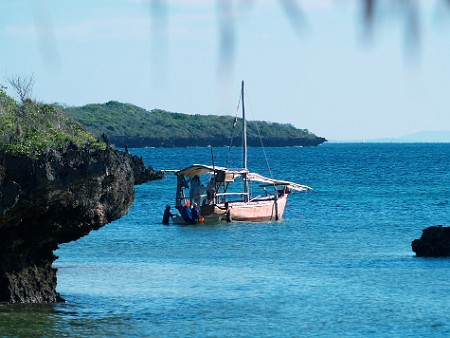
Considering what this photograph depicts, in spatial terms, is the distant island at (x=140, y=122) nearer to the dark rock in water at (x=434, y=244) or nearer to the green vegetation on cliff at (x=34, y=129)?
the green vegetation on cliff at (x=34, y=129)

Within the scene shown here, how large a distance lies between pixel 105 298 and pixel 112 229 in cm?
1757

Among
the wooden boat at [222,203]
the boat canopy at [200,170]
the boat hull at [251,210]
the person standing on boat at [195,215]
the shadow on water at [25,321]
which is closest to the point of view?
the shadow on water at [25,321]

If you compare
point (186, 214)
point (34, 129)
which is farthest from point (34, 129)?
point (186, 214)

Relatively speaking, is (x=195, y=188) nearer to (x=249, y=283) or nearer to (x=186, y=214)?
(x=186, y=214)

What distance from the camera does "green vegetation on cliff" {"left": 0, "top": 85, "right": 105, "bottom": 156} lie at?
14.1 meters

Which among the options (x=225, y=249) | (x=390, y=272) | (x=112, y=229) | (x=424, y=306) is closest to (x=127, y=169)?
(x=424, y=306)

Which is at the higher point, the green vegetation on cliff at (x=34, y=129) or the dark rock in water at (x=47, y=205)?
the green vegetation on cliff at (x=34, y=129)

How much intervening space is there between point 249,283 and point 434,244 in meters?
6.47

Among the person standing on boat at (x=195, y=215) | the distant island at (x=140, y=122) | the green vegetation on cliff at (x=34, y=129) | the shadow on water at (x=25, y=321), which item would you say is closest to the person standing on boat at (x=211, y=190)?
the person standing on boat at (x=195, y=215)

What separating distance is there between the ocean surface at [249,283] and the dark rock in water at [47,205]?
58 centimetres

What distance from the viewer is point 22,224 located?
15.3 metres

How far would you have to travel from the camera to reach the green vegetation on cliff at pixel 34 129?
1409 centimetres

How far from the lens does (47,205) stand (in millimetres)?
14664

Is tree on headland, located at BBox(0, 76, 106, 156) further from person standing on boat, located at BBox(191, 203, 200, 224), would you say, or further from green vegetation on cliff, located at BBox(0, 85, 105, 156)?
person standing on boat, located at BBox(191, 203, 200, 224)
